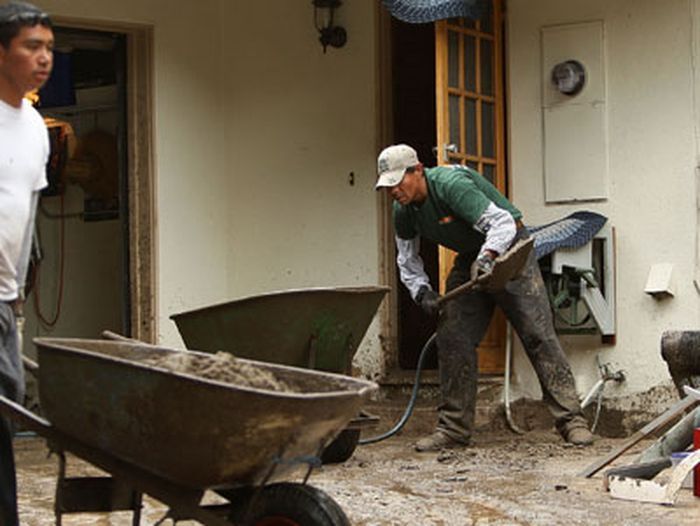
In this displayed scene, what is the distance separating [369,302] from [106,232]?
5380mm

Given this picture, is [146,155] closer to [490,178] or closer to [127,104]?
[127,104]

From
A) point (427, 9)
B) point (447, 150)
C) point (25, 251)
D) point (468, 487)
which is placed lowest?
point (468, 487)

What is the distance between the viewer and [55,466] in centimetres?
733

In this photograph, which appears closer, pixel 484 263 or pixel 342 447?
pixel 342 447

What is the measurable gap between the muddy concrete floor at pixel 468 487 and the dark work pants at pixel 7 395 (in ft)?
3.96

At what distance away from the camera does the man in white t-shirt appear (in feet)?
13.9

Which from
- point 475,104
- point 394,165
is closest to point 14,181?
point 394,165

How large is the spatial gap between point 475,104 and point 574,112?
576mm

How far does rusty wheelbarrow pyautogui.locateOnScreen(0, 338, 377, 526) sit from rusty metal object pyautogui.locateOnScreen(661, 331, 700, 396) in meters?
2.73

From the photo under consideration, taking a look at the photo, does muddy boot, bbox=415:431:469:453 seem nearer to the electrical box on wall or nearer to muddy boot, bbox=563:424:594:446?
muddy boot, bbox=563:424:594:446

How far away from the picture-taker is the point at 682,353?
21.2ft

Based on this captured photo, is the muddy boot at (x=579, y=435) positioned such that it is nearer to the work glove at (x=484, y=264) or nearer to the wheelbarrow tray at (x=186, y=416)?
the work glove at (x=484, y=264)

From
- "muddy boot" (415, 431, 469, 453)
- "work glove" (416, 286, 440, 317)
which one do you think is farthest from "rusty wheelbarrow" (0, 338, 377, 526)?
"muddy boot" (415, 431, 469, 453)

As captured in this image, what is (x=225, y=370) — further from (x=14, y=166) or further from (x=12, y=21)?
(x=12, y=21)
